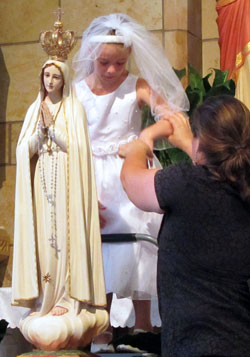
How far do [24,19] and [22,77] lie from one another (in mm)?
386

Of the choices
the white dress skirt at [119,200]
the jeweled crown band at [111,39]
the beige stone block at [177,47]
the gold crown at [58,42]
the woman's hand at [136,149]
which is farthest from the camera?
the beige stone block at [177,47]

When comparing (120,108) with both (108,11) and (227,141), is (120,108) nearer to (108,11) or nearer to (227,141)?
(227,141)

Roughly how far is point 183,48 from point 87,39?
5.07ft

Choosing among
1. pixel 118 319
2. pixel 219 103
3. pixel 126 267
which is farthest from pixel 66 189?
pixel 118 319

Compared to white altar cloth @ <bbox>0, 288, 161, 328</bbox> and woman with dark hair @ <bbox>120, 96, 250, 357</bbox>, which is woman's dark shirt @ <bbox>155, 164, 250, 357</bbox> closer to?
woman with dark hair @ <bbox>120, 96, 250, 357</bbox>

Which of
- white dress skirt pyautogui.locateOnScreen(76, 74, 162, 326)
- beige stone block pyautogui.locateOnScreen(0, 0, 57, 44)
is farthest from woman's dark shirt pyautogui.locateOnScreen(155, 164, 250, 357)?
beige stone block pyautogui.locateOnScreen(0, 0, 57, 44)

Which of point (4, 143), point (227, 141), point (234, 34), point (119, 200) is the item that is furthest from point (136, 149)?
point (4, 143)

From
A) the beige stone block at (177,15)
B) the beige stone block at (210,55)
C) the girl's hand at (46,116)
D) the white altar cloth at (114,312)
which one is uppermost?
the beige stone block at (177,15)

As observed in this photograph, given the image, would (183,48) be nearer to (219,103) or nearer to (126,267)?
(126,267)

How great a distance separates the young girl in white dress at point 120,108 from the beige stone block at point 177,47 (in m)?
1.34

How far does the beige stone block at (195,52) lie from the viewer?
17.7 feet

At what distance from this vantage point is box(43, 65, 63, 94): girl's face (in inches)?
130

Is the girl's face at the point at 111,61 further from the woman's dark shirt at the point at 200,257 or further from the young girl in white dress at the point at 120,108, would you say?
the woman's dark shirt at the point at 200,257

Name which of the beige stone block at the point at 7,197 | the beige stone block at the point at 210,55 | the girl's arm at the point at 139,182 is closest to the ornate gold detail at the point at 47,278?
the girl's arm at the point at 139,182
